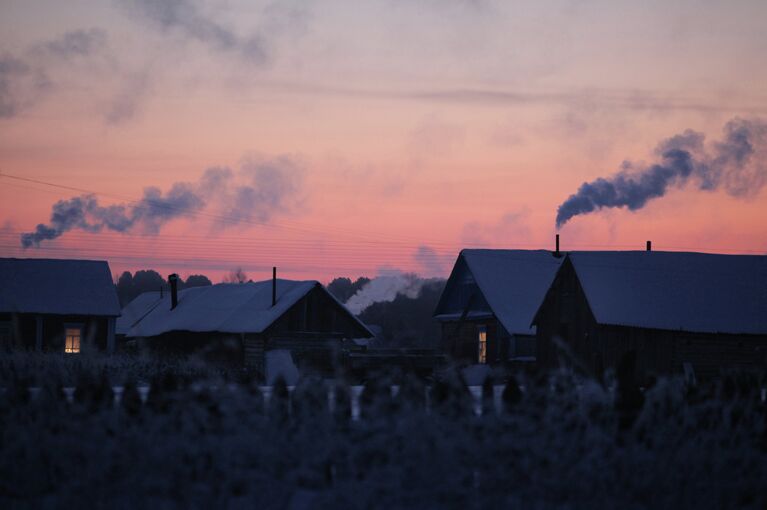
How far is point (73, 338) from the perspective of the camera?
47375 millimetres

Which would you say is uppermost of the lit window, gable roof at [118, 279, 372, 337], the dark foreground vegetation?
gable roof at [118, 279, 372, 337]

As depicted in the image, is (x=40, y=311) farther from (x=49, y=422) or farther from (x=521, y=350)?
(x=49, y=422)

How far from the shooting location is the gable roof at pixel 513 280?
4762 cm

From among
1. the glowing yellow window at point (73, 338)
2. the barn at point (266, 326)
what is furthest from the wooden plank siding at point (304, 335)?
the glowing yellow window at point (73, 338)

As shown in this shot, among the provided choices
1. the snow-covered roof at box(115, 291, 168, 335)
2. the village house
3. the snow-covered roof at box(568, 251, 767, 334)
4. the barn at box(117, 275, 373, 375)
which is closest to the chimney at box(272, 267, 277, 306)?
the barn at box(117, 275, 373, 375)

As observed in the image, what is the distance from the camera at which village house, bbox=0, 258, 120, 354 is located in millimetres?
46125

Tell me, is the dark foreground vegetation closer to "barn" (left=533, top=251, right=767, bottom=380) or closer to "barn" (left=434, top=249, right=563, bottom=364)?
"barn" (left=533, top=251, right=767, bottom=380)

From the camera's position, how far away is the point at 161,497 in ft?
37.4

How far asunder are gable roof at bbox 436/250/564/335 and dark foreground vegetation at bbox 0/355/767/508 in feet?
112

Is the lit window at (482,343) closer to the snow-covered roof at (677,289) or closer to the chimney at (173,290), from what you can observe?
the snow-covered roof at (677,289)

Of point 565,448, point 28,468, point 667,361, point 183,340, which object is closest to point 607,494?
point 565,448

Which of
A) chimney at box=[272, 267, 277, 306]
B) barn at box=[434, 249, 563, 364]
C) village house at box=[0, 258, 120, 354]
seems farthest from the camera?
chimney at box=[272, 267, 277, 306]

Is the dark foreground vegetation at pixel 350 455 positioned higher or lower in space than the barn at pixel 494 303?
lower

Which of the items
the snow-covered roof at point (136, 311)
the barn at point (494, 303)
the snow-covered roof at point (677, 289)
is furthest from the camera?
the snow-covered roof at point (136, 311)
